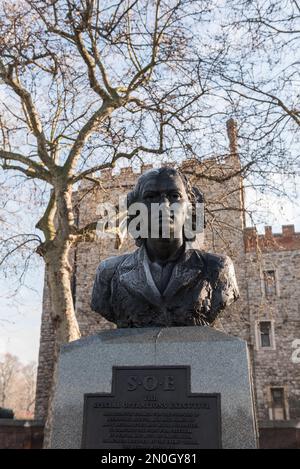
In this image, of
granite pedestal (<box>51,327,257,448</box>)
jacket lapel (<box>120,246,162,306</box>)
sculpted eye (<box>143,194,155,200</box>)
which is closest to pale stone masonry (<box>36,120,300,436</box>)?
jacket lapel (<box>120,246,162,306</box>)

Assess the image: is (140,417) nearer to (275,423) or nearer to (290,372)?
(275,423)

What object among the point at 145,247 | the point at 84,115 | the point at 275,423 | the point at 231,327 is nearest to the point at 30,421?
the point at 275,423

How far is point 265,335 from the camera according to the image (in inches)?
907

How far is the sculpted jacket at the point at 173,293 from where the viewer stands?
3.59m

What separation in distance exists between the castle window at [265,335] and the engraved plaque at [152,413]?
20.7 m

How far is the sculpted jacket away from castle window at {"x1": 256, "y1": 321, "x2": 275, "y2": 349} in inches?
789

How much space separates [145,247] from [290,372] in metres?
20.2

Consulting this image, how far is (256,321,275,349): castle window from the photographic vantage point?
22.8 m

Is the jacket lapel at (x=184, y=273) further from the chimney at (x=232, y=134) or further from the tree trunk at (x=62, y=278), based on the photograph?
the chimney at (x=232, y=134)

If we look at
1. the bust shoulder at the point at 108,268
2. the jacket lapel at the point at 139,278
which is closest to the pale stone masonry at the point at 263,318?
the bust shoulder at the point at 108,268

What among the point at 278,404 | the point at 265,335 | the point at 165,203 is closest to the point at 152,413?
the point at 165,203

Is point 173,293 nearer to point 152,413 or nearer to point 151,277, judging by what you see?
point 151,277

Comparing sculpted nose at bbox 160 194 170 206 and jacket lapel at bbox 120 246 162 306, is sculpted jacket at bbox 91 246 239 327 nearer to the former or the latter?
jacket lapel at bbox 120 246 162 306

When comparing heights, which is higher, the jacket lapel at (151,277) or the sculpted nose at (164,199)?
the sculpted nose at (164,199)
